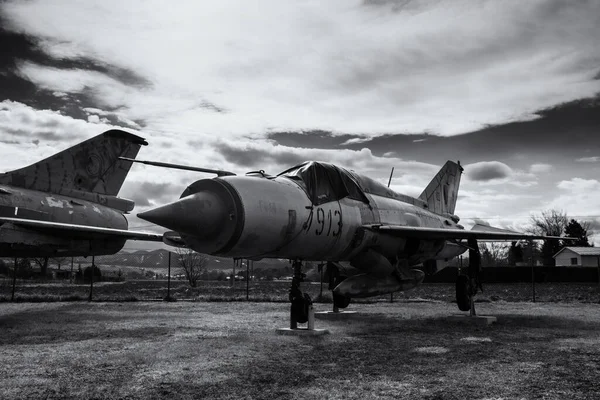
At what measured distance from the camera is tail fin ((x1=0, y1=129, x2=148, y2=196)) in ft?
48.2

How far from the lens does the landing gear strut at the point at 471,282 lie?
12758 mm

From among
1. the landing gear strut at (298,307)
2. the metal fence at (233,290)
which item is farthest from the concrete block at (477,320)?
the landing gear strut at (298,307)

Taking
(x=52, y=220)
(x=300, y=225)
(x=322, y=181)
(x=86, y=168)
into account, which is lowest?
(x=300, y=225)

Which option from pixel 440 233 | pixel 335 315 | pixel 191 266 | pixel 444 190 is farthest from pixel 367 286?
pixel 191 266

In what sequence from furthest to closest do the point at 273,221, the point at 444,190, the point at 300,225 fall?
the point at 444,190
the point at 300,225
the point at 273,221

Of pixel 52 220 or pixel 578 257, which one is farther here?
pixel 578 257

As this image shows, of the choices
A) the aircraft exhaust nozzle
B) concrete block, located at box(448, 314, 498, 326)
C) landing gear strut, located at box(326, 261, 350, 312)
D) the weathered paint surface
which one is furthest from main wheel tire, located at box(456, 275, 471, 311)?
landing gear strut, located at box(326, 261, 350, 312)

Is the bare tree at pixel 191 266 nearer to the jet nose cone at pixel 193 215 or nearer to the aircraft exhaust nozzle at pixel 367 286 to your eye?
the aircraft exhaust nozzle at pixel 367 286

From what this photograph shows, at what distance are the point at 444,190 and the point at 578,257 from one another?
67762 mm

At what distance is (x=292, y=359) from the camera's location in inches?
266

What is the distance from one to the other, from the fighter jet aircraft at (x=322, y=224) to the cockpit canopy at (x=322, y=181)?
2 cm

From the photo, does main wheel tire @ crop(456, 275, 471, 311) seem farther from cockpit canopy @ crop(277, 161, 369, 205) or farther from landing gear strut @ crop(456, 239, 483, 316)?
cockpit canopy @ crop(277, 161, 369, 205)

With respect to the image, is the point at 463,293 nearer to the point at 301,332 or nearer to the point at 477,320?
the point at 477,320

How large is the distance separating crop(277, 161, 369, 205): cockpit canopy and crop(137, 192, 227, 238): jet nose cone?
2444 mm
